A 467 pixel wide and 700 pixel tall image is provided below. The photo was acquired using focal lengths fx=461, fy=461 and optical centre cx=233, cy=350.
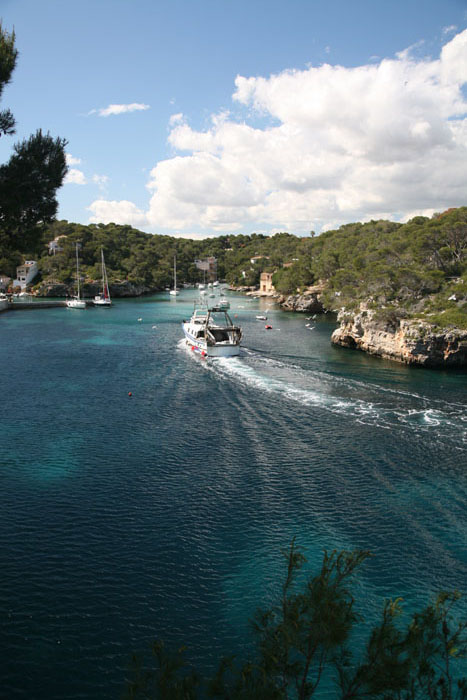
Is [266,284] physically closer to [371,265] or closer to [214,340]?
[371,265]

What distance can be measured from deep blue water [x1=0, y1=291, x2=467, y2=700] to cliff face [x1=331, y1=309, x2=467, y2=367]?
13.8 feet

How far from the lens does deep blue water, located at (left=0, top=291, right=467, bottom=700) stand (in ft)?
48.3

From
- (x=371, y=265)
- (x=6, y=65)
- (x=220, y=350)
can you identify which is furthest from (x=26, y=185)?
(x=371, y=265)

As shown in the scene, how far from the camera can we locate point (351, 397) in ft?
128

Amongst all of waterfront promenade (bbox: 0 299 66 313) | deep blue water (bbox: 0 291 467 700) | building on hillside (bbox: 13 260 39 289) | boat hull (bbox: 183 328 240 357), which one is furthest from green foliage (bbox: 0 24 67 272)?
building on hillside (bbox: 13 260 39 289)

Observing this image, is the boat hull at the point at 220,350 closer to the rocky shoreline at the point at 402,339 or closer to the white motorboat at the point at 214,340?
the white motorboat at the point at 214,340

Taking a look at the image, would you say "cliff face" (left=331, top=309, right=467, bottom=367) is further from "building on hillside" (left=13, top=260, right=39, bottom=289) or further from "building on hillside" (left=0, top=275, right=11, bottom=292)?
"building on hillside" (left=0, top=275, right=11, bottom=292)

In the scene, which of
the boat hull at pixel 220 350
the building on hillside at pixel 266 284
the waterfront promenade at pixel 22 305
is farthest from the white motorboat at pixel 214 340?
the building on hillside at pixel 266 284

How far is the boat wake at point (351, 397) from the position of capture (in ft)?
108

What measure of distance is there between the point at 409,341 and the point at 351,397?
15.4 meters

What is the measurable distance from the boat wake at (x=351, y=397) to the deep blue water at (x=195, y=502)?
0.73 ft

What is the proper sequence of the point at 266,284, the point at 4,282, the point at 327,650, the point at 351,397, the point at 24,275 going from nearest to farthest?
the point at 327,650 < the point at 351,397 < the point at 24,275 < the point at 4,282 < the point at 266,284

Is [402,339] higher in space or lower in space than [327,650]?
higher

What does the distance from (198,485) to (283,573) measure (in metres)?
7.44
